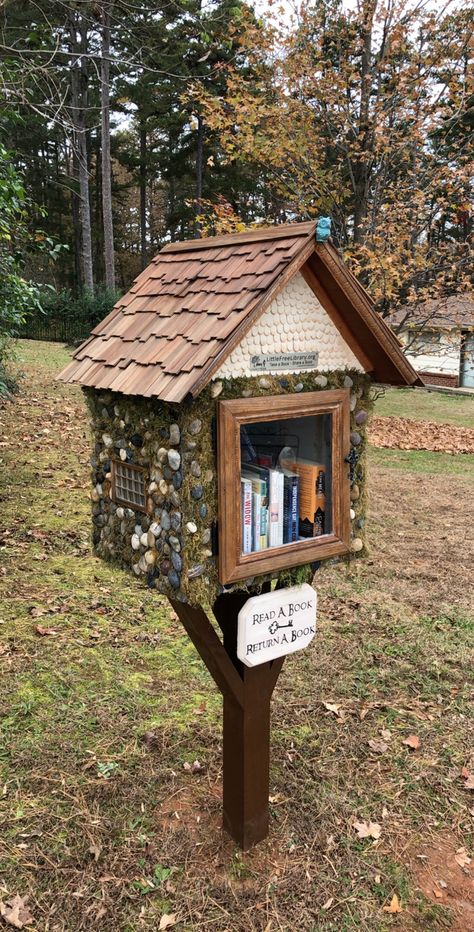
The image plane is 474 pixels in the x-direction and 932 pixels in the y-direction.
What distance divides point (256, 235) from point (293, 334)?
39cm

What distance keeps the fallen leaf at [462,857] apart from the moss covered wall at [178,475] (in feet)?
4.88

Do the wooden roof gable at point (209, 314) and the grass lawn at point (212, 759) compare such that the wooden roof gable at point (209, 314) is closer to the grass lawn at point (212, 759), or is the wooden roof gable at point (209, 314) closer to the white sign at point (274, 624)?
the white sign at point (274, 624)

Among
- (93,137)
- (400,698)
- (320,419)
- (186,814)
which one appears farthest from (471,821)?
(93,137)

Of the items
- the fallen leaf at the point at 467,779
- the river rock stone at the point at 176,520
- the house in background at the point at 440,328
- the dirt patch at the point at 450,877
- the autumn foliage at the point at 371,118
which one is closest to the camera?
the river rock stone at the point at 176,520

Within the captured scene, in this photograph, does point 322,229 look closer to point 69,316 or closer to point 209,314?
point 209,314

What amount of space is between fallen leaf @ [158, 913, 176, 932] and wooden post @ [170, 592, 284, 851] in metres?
0.43

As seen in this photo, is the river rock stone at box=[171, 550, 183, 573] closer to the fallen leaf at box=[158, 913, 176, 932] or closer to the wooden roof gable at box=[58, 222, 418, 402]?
the wooden roof gable at box=[58, 222, 418, 402]

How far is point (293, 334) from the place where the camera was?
2.25m

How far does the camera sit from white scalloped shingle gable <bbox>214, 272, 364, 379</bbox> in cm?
213

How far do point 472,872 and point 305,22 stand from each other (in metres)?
8.40

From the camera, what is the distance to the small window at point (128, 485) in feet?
7.73

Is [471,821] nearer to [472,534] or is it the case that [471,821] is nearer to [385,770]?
[385,770]

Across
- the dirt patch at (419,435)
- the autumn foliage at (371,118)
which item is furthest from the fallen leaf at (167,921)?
the dirt patch at (419,435)

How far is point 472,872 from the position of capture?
279 cm
